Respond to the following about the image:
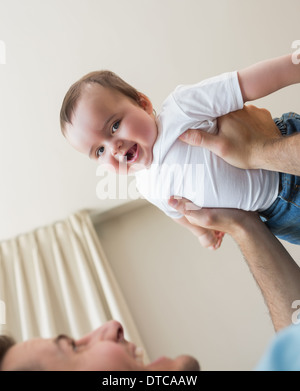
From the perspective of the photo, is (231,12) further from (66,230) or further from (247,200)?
(66,230)

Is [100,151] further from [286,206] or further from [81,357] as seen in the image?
[81,357]

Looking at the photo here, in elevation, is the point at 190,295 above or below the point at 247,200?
below

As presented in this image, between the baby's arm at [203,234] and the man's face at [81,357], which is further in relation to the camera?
the baby's arm at [203,234]

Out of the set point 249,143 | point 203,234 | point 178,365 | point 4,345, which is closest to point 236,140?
point 249,143

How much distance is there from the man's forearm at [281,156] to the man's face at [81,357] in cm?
50

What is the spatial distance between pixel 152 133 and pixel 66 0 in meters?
0.74

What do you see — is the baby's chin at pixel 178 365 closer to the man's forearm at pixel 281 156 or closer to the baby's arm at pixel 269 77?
the man's forearm at pixel 281 156

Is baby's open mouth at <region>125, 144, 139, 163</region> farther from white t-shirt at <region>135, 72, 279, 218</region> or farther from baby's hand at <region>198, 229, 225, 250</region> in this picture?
baby's hand at <region>198, 229, 225, 250</region>

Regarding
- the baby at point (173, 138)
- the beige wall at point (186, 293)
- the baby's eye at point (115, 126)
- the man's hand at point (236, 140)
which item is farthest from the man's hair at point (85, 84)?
the beige wall at point (186, 293)

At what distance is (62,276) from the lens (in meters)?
2.58

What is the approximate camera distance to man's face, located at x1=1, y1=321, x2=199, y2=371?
638mm

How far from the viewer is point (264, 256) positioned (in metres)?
1.09

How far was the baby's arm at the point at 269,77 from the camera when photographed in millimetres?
991
